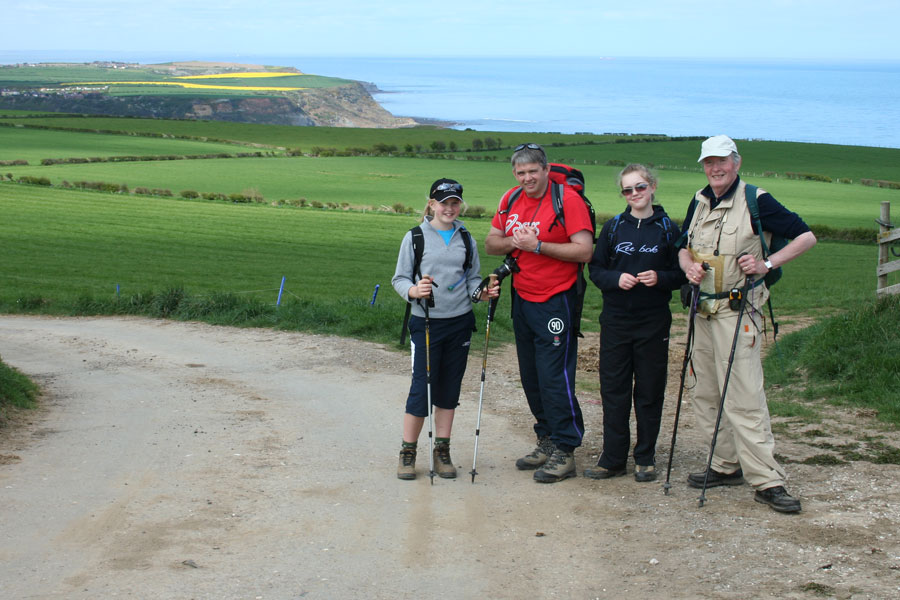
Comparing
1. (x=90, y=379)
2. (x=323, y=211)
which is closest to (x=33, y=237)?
(x=323, y=211)

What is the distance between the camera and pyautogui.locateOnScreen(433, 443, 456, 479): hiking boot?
24.0ft

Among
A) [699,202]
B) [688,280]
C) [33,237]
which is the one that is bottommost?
[33,237]

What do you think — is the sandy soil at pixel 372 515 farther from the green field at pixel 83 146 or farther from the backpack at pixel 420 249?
the green field at pixel 83 146

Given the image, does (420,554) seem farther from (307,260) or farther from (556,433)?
(307,260)

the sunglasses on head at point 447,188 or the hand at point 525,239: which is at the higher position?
the sunglasses on head at point 447,188

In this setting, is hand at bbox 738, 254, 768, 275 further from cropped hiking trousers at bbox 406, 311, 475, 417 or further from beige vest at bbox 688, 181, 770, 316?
cropped hiking trousers at bbox 406, 311, 475, 417

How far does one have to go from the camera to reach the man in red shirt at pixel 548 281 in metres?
6.94

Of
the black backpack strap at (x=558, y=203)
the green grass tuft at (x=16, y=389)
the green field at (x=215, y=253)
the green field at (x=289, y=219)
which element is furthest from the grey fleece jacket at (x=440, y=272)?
the green field at (x=215, y=253)

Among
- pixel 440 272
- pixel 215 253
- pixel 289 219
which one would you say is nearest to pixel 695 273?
pixel 440 272

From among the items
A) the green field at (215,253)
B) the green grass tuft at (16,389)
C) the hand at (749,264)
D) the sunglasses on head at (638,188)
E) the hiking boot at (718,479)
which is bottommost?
the green field at (215,253)

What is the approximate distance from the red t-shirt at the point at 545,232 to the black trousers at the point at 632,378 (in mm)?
461

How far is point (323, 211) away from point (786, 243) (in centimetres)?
4389

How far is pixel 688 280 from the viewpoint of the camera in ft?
21.7

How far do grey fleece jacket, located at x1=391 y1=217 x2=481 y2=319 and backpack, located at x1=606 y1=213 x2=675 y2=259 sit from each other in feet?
3.57
